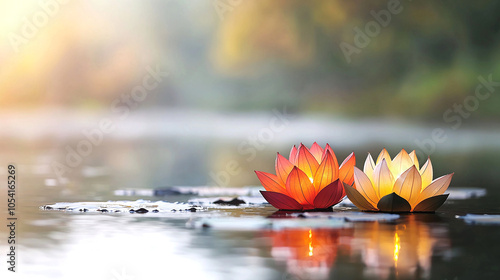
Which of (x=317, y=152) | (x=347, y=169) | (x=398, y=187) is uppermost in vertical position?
(x=317, y=152)

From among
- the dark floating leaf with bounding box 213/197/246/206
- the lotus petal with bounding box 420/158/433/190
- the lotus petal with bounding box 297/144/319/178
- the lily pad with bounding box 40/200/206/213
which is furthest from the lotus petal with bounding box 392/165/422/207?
the lily pad with bounding box 40/200/206/213

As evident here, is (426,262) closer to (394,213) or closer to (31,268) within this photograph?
(31,268)

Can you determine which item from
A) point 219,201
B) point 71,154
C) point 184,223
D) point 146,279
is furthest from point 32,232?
point 71,154

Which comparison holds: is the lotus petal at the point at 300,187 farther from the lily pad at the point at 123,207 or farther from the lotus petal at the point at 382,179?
the lily pad at the point at 123,207

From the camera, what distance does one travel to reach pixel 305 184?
456 cm

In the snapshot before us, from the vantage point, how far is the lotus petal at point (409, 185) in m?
4.40

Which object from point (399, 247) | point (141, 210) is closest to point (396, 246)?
point (399, 247)

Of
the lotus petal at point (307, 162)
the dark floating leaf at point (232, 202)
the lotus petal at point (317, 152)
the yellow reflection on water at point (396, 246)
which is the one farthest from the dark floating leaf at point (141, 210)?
the yellow reflection on water at point (396, 246)

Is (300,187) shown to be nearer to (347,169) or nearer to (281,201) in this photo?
(281,201)

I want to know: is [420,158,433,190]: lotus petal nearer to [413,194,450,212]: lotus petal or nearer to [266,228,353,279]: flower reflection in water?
[413,194,450,212]: lotus petal

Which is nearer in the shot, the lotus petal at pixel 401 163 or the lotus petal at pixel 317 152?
the lotus petal at pixel 401 163

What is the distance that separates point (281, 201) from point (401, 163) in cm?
76

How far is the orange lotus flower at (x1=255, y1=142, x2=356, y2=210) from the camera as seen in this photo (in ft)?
15.0

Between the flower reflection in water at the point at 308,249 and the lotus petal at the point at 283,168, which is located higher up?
the lotus petal at the point at 283,168
